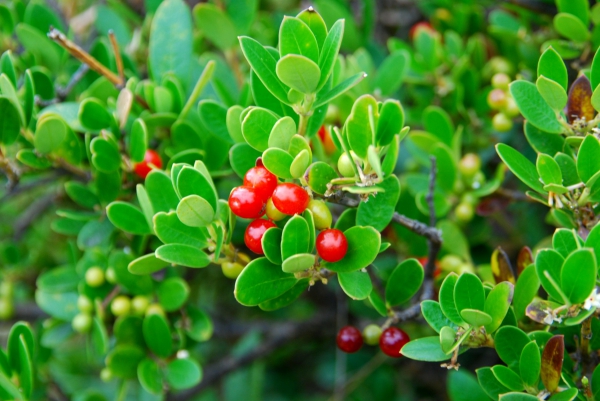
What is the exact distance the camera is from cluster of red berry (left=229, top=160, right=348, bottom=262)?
3.47 ft

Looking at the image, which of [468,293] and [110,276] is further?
[110,276]

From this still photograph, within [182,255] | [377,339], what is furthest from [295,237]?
[377,339]

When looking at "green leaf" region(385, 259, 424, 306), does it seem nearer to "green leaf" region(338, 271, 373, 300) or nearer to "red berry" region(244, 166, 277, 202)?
"green leaf" region(338, 271, 373, 300)

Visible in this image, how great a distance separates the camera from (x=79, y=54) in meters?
1.50

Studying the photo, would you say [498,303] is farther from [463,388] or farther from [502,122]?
[502,122]

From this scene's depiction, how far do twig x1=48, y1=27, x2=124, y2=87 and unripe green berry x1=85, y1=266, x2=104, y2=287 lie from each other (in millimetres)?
589

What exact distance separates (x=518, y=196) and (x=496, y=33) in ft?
2.05

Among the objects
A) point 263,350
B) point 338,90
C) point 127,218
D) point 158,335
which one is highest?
point 338,90

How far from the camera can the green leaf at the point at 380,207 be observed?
1189 millimetres

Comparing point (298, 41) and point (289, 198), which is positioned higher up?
point (298, 41)

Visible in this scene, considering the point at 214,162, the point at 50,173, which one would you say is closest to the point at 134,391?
the point at 50,173

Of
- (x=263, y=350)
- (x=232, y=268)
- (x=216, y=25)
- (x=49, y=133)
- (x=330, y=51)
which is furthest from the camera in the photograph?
(x=263, y=350)

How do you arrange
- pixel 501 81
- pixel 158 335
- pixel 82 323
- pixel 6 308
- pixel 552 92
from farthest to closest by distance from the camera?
pixel 6 308, pixel 501 81, pixel 82 323, pixel 158 335, pixel 552 92

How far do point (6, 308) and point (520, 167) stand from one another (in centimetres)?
213
